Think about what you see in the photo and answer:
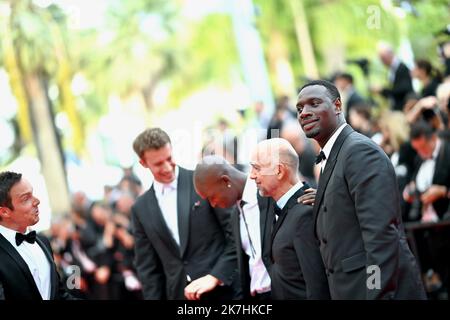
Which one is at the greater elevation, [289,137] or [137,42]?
[137,42]

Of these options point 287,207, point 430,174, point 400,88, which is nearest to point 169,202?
point 287,207

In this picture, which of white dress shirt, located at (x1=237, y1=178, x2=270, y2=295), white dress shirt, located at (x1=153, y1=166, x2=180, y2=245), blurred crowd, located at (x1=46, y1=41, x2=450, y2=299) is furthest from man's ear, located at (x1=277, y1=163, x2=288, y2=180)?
white dress shirt, located at (x1=153, y1=166, x2=180, y2=245)

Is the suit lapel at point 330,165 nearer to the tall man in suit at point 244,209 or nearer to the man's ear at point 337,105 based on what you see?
the man's ear at point 337,105

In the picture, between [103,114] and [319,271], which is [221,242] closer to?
[319,271]

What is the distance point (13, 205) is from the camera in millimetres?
6641

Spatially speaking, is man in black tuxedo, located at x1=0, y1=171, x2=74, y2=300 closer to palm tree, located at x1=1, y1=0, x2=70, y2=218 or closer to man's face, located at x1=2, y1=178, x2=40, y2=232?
man's face, located at x1=2, y1=178, x2=40, y2=232

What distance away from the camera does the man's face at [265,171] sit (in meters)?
6.74

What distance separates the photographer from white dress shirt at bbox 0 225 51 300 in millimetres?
Result: 6594

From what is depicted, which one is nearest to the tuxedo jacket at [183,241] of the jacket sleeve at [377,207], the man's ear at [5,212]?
the man's ear at [5,212]

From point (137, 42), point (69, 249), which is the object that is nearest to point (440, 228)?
point (69, 249)

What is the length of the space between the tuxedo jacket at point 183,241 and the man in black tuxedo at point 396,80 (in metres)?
5.19

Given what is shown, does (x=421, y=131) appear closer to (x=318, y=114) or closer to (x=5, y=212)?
(x=318, y=114)

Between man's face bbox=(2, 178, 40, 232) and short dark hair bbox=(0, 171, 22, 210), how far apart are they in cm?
2
